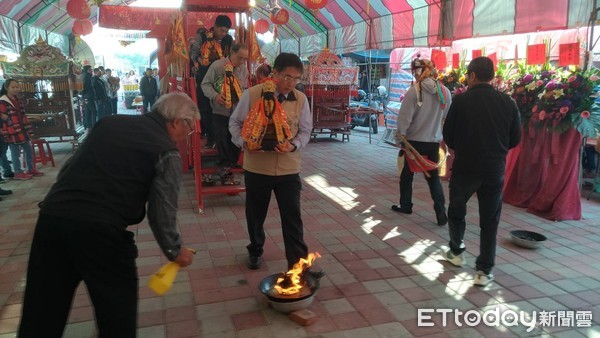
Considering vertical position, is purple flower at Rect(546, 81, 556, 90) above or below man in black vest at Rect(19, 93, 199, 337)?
above

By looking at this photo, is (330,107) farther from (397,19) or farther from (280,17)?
(397,19)

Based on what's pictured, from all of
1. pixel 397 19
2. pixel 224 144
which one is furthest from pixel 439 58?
pixel 224 144

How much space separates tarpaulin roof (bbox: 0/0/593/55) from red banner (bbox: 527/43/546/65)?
3.78 ft

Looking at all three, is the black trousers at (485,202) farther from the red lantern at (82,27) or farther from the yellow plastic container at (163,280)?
the red lantern at (82,27)

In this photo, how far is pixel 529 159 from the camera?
583cm

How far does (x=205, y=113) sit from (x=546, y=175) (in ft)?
15.9

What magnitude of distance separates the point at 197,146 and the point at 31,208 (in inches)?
97.7

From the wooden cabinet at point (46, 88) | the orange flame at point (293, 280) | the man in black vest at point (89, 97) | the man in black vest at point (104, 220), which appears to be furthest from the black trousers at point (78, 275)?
the man in black vest at point (89, 97)

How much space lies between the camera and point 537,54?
19.8ft

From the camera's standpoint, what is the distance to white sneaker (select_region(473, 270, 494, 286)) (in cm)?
354

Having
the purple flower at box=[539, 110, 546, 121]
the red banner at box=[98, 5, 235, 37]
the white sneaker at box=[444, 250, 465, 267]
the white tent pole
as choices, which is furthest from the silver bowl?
the red banner at box=[98, 5, 235, 37]

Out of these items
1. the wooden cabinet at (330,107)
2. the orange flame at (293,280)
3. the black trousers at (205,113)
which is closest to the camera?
the orange flame at (293,280)

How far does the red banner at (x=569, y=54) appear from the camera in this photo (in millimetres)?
5551

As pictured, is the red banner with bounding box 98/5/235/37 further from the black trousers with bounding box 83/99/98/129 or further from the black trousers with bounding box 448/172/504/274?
the black trousers with bounding box 448/172/504/274
